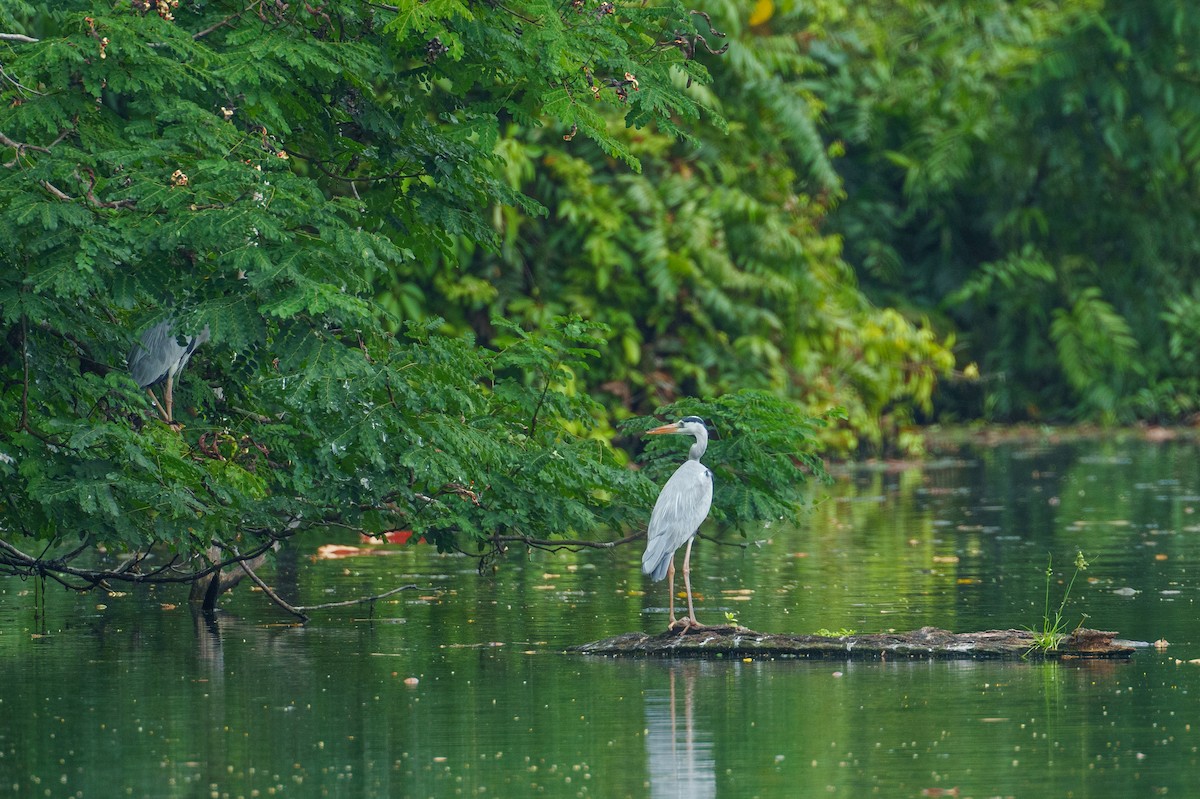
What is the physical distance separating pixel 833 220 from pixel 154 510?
2360 centimetres

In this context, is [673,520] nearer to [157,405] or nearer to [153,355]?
[157,405]

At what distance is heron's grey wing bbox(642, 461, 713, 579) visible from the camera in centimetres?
1171

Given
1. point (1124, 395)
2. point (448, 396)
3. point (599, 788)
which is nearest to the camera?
point (599, 788)

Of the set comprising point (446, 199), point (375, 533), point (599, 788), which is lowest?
point (599, 788)

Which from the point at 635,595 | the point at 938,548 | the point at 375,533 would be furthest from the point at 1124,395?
the point at 375,533

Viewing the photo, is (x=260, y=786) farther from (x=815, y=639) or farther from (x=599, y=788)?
(x=815, y=639)

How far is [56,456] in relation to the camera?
11195 mm

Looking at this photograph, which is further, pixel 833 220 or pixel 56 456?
pixel 833 220

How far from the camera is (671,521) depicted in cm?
1171

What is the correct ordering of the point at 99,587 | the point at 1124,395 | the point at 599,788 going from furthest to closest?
1. the point at 1124,395
2. the point at 99,587
3. the point at 599,788

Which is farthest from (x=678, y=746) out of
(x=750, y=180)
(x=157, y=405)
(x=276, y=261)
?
(x=750, y=180)

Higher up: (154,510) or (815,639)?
(154,510)

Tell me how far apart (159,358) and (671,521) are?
3018 millimetres

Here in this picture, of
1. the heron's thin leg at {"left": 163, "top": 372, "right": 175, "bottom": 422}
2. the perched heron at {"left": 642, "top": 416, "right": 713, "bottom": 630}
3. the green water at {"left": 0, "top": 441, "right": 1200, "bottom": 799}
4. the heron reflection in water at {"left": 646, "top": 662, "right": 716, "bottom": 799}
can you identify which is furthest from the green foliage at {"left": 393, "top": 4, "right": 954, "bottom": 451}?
the heron reflection in water at {"left": 646, "top": 662, "right": 716, "bottom": 799}
